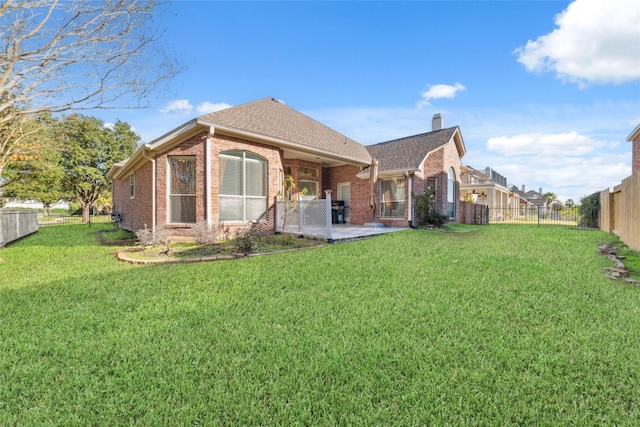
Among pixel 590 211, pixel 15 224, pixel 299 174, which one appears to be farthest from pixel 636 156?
pixel 15 224

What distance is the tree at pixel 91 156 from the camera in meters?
26.4

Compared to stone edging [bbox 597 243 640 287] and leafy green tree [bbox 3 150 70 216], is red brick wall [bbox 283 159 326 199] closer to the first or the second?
stone edging [bbox 597 243 640 287]

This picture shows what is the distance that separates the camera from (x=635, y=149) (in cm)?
1639

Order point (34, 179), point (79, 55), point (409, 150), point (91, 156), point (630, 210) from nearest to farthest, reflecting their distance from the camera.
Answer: point (630, 210) → point (79, 55) → point (409, 150) → point (34, 179) → point (91, 156)

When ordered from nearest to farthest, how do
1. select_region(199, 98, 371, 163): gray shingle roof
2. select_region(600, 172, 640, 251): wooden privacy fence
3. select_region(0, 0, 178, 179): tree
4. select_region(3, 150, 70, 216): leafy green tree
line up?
select_region(600, 172, 640, 251): wooden privacy fence → select_region(0, 0, 178, 179): tree → select_region(199, 98, 371, 163): gray shingle roof → select_region(3, 150, 70, 216): leafy green tree

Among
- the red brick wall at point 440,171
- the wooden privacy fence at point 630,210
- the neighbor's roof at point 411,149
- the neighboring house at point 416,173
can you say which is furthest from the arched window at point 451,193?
the wooden privacy fence at point 630,210

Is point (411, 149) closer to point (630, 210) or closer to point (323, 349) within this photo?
point (630, 210)

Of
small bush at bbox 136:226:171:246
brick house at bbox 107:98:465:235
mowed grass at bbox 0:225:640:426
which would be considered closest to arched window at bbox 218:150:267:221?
brick house at bbox 107:98:465:235

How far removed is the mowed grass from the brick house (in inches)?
177

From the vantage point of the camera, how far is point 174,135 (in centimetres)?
898

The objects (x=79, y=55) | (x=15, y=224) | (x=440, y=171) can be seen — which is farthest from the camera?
(x=440, y=171)

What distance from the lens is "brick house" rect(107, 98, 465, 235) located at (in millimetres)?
9180

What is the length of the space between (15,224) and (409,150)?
18673 mm

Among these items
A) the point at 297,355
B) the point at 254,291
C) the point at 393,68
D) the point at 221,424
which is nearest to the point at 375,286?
the point at 254,291
